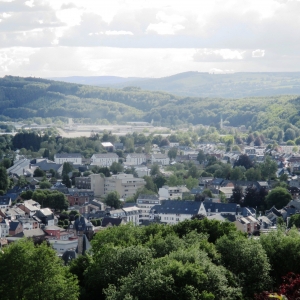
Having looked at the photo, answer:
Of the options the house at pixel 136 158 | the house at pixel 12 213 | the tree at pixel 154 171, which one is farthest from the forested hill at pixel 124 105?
the house at pixel 12 213

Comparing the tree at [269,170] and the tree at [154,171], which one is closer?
the tree at [269,170]

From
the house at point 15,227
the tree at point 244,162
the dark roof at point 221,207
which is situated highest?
the house at point 15,227

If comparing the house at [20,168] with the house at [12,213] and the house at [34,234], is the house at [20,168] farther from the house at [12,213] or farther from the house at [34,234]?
the house at [34,234]

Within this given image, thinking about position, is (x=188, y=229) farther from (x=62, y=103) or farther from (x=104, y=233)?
(x=62, y=103)

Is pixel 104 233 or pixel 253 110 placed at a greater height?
pixel 104 233

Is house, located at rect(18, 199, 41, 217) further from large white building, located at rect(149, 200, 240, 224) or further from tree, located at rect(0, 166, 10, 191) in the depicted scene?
tree, located at rect(0, 166, 10, 191)

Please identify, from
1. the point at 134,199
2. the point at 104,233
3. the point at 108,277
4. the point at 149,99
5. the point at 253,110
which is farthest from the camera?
the point at 149,99

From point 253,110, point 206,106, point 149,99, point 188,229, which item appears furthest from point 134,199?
point 149,99

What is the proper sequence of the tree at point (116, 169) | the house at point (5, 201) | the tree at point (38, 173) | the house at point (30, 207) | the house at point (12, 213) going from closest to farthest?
the house at point (12, 213)
the house at point (30, 207)
the house at point (5, 201)
the tree at point (38, 173)
the tree at point (116, 169)

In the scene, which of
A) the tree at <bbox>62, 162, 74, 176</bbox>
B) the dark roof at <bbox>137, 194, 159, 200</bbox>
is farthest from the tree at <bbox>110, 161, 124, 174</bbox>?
the dark roof at <bbox>137, 194, 159, 200</bbox>
